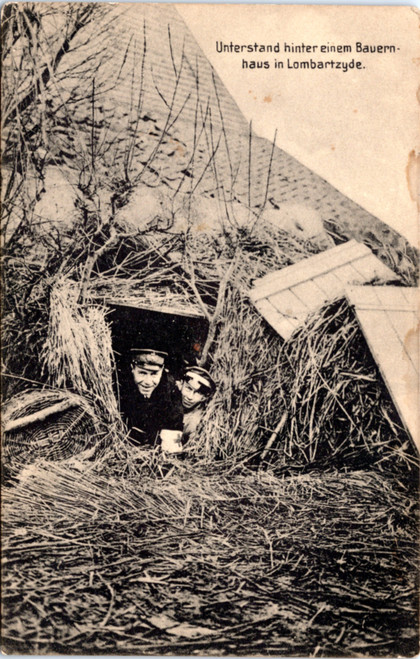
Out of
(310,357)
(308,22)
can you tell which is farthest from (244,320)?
(308,22)

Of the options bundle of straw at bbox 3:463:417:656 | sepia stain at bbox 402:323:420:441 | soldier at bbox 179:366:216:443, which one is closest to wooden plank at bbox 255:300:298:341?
soldier at bbox 179:366:216:443

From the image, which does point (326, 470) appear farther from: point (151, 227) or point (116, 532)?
point (151, 227)

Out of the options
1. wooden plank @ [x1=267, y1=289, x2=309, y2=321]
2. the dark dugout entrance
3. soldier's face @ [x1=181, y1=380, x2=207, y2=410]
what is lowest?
soldier's face @ [x1=181, y1=380, x2=207, y2=410]

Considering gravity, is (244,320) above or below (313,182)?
below

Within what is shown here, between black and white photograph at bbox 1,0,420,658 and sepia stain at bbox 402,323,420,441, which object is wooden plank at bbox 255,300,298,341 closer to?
black and white photograph at bbox 1,0,420,658

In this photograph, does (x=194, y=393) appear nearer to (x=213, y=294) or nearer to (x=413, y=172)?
(x=213, y=294)

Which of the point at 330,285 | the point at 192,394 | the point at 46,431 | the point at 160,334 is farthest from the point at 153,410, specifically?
the point at 330,285

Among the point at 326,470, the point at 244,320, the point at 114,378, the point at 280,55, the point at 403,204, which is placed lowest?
the point at 326,470
